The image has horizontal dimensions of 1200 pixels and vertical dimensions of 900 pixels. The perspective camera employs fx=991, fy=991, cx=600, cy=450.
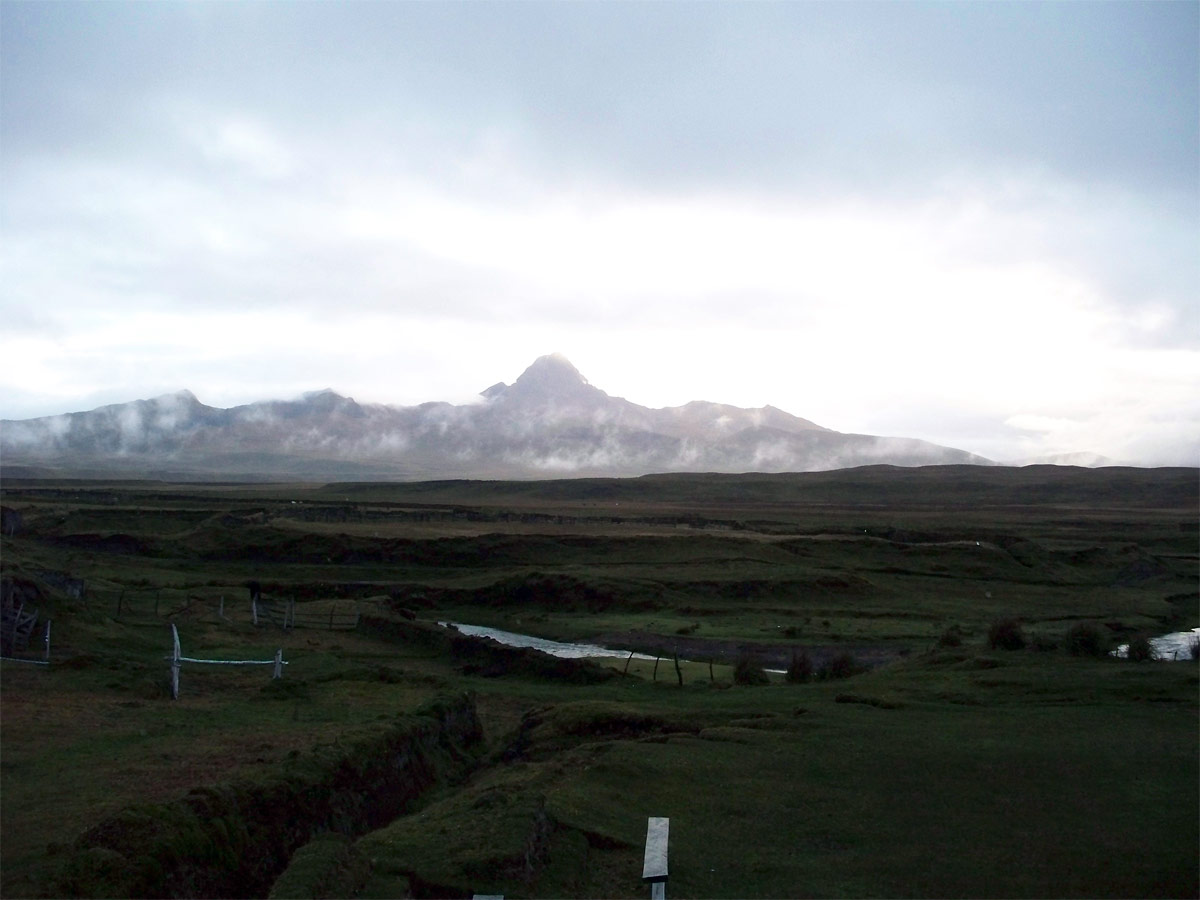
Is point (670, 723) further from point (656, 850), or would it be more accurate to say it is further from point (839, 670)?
point (839, 670)

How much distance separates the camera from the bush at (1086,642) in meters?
27.7

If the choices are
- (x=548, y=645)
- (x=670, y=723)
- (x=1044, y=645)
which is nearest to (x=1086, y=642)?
(x=1044, y=645)

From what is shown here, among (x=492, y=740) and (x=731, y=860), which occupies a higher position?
(x=731, y=860)

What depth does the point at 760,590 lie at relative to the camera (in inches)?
2137

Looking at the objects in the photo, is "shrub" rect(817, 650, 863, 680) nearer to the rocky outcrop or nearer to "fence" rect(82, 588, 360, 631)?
the rocky outcrop

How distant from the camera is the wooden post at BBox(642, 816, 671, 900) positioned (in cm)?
1153

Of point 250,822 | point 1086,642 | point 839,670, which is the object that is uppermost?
point 1086,642

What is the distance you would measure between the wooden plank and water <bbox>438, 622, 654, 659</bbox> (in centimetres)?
2635

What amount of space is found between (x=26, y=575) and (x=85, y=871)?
2289 centimetres

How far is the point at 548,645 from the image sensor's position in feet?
147

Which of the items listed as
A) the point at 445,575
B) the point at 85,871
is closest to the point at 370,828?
the point at 85,871

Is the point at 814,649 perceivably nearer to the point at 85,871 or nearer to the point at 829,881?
the point at 829,881

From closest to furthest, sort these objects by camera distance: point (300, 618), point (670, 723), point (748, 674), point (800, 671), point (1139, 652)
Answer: point (670, 723), point (1139, 652), point (800, 671), point (748, 674), point (300, 618)

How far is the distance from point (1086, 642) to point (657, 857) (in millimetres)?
20348
